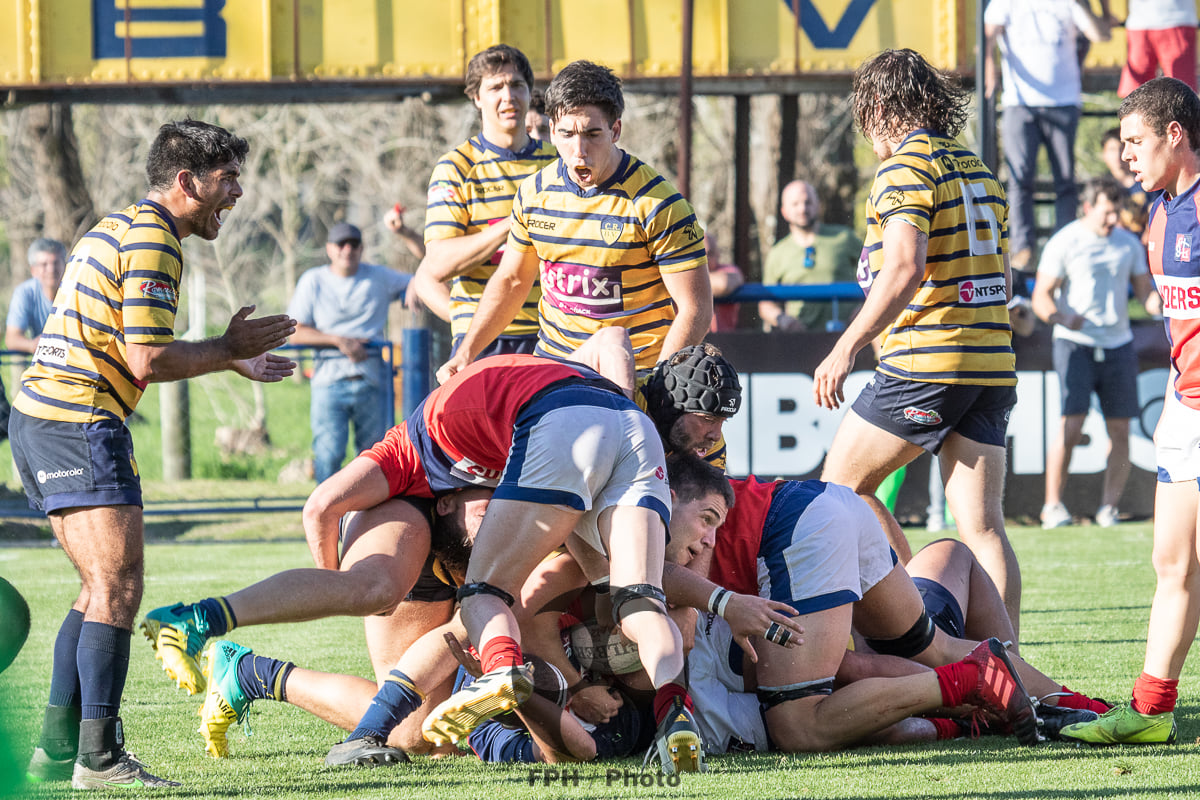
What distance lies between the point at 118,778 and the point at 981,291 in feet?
10.7

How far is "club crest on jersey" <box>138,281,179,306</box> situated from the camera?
3891mm

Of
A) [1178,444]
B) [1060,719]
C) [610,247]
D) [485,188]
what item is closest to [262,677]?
[610,247]

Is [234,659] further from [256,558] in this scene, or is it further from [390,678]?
[256,558]

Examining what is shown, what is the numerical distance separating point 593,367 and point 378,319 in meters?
5.78

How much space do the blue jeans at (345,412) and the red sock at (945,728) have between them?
5.98 metres

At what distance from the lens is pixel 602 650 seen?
4.14m

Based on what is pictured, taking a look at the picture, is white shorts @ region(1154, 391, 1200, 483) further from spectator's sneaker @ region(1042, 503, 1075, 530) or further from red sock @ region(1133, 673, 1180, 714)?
spectator's sneaker @ region(1042, 503, 1075, 530)

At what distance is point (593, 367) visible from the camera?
4617 mm

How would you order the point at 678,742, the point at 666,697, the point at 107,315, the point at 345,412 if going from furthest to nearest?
the point at 345,412
the point at 107,315
the point at 666,697
the point at 678,742

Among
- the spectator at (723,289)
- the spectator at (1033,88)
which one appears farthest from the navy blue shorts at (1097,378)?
the spectator at (723,289)

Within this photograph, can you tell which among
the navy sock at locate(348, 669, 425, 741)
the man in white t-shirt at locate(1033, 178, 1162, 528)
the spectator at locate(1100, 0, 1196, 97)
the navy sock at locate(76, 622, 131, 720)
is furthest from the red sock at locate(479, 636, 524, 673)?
the spectator at locate(1100, 0, 1196, 97)

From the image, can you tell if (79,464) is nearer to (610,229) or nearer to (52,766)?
(52,766)

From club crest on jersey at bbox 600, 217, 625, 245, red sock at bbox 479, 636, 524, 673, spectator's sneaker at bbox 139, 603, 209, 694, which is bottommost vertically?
red sock at bbox 479, 636, 524, 673

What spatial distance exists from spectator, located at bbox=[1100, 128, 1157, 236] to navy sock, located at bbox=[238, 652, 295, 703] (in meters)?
7.15
